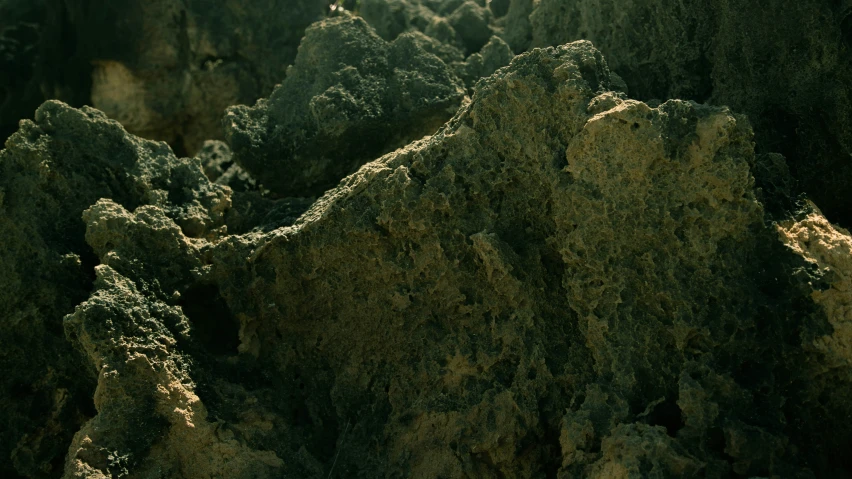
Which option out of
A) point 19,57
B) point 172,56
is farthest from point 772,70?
point 19,57

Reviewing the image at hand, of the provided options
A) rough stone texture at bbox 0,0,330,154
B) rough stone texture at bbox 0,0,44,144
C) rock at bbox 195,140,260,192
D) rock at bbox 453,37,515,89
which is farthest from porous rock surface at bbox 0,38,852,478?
rough stone texture at bbox 0,0,330,154

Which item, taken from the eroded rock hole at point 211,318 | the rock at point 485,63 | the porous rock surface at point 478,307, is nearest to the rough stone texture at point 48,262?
the porous rock surface at point 478,307

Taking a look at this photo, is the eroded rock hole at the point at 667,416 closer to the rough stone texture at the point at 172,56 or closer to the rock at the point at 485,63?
the rock at the point at 485,63

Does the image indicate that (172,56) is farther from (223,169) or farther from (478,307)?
(478,307)

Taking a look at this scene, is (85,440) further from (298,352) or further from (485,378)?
(485,378)

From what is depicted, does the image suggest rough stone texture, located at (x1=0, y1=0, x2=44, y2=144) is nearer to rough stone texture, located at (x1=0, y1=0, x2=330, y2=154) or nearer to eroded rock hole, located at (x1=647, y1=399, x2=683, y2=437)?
rough stone texture, located at (x1=0, y1=0, x2=330, y2=154)

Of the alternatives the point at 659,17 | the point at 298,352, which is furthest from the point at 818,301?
the point at 298,352
